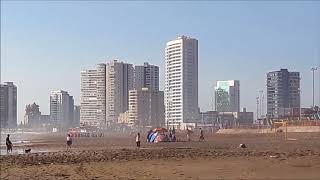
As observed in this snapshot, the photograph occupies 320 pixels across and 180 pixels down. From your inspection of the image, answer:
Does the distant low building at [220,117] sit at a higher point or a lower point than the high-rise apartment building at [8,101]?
lower

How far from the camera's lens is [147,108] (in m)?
183

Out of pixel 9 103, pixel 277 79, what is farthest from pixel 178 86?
pixel 9 103

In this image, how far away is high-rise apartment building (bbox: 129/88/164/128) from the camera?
7096 inches

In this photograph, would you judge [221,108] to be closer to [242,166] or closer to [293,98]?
[293,98]

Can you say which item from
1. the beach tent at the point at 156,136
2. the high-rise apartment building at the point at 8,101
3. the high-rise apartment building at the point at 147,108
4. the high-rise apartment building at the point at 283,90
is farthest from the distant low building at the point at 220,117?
the beach tent at the point at 156,136

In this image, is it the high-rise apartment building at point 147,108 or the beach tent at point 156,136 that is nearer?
the beach tent at point 156,136

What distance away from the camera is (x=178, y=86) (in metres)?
196

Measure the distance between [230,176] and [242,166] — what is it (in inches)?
138

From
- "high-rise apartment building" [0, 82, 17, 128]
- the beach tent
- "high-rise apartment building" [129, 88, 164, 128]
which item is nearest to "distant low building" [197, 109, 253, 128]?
"high-rise apartment building" [129, 88, 164, 128]

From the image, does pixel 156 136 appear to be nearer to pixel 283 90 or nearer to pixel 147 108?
pixel 283 90

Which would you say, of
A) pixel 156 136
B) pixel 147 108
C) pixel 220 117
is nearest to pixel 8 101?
A: pixel 147 108

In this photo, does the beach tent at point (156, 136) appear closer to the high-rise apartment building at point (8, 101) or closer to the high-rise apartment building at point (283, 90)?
the high-rise apartment building at point (8, 101)

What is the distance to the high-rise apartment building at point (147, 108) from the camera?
7096 inches

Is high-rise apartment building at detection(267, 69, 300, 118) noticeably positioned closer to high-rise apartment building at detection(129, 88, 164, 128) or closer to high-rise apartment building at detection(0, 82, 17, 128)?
high-rise apartment building at detection(129, 88, 164, 128)
